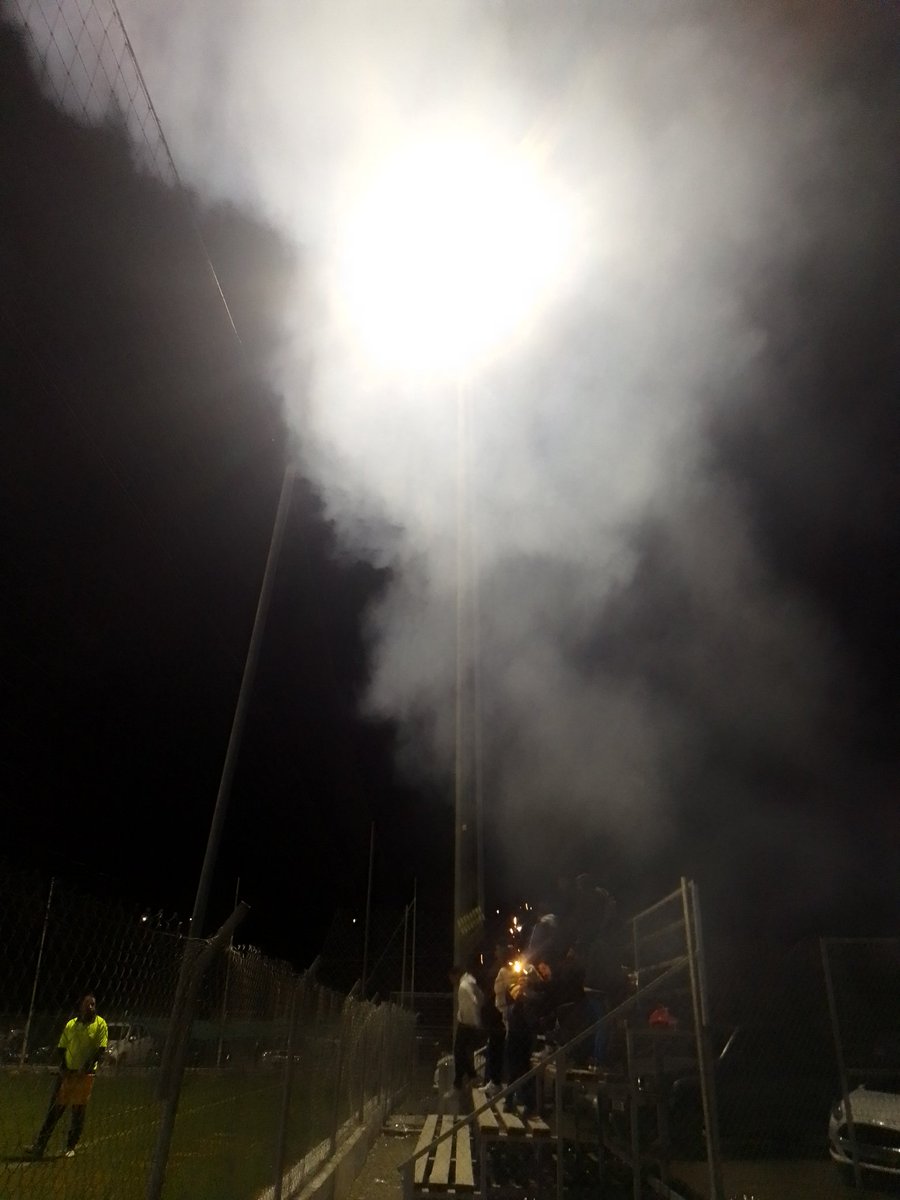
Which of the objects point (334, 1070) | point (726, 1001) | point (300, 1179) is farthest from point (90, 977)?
point (726, 1001)

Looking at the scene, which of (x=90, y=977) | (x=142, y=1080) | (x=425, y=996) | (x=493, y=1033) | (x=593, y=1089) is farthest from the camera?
(x=425, y=996)

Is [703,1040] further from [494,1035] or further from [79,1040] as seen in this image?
[494,1035]

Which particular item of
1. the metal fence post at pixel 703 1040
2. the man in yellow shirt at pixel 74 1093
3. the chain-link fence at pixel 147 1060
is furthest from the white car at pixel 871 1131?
the man in yellow shirt at pixel 74 1093

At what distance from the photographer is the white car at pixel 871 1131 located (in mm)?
4465

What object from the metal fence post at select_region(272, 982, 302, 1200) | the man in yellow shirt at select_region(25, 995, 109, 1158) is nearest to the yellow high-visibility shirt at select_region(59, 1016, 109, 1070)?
the man in yellow shirt at select_region(25, 995, 109, 1158)

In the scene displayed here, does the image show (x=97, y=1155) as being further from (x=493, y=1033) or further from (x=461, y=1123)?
(x=493, y=1033)

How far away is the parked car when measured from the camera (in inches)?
232

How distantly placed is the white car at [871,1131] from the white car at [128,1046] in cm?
363

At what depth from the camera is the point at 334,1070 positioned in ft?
17.4

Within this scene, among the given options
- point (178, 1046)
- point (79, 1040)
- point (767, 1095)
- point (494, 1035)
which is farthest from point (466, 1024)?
point (178, 1046)

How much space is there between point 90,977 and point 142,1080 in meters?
1.12

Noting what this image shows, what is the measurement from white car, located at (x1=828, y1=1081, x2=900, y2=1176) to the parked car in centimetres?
117

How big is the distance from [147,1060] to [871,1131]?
380 cm

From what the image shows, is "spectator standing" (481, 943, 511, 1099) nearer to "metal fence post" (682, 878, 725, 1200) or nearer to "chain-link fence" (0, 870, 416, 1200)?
"chain-link fence" (0, 870, 416, 1200)
